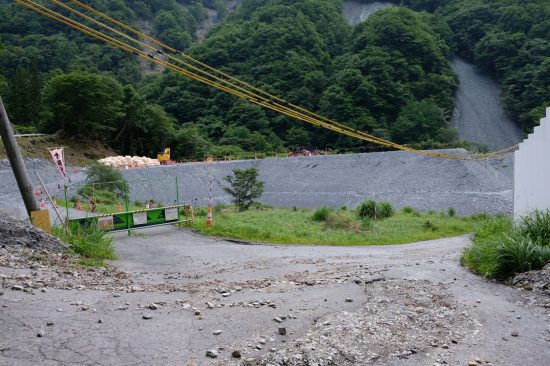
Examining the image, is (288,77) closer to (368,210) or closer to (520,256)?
(368,210)

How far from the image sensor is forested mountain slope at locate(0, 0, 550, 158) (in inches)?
2179

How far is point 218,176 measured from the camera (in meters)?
44.8

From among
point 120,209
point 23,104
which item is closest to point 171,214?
point 120,209

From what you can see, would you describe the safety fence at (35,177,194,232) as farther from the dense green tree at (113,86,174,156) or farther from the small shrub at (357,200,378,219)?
the dense green tree at (113,86,174,156)

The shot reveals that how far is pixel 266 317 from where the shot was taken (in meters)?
5.65

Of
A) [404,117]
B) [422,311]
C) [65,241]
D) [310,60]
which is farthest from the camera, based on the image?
[310,60]

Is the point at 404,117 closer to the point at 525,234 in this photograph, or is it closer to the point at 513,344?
the point at 525,234

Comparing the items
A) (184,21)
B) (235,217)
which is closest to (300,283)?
(235,217)

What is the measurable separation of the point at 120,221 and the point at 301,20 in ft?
263

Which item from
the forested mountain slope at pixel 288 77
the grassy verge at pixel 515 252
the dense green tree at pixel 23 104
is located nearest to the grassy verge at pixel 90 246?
the grassy verge at pixel 515 252

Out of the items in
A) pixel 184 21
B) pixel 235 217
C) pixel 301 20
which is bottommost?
pixel 235 217

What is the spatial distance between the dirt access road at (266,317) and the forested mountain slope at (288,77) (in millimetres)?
46662

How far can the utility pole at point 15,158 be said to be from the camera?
33.0ft

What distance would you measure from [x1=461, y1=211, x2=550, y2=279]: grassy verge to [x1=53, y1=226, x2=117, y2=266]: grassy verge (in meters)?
7.02
